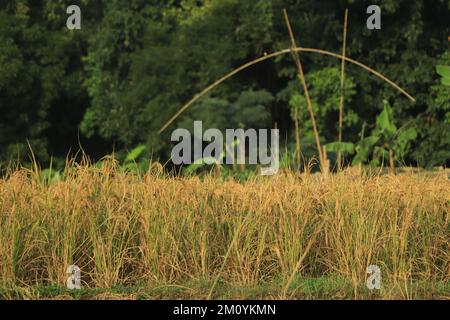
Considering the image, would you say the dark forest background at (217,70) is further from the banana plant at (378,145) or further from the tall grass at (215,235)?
the tall grass at (215,235)

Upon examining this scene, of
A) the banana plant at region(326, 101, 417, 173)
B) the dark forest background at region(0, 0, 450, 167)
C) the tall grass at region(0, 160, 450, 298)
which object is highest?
the dark forest background at region(0, 0, 450, 167)

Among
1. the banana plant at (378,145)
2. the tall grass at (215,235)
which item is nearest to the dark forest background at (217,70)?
the banana plant at (378,145)

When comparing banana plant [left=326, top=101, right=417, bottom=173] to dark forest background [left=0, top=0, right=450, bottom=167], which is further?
dark forest background [left=0, top=0, right=450, bottom=167]

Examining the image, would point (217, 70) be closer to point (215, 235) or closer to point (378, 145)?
point (378, 145)

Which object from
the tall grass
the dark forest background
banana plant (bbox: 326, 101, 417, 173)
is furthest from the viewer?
the dark forest background

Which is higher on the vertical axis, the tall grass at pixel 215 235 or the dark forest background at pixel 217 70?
the dark forest background at pixel 217 70

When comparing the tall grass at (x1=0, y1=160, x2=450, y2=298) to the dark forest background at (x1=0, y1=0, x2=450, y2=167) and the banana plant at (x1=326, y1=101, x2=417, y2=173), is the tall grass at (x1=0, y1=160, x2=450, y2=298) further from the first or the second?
the dark forest background at (x1=0, y1=0, x2=450, y2=167)

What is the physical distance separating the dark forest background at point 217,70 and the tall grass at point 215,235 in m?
12.0

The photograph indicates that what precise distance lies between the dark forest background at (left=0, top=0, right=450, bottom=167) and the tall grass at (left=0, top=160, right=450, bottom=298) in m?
12.0

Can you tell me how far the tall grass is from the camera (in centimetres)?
741

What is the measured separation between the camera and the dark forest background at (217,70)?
21.4 metres

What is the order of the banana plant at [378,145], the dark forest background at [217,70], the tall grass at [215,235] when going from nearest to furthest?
1. the tall grass at [215,235]
2. the banana plant at [378,145]
3. the dark forest background at [217,70]

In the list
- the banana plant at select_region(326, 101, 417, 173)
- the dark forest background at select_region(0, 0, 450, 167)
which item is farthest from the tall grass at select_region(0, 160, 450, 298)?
the dark forest background at select_region(0, 0, 450, 167)
